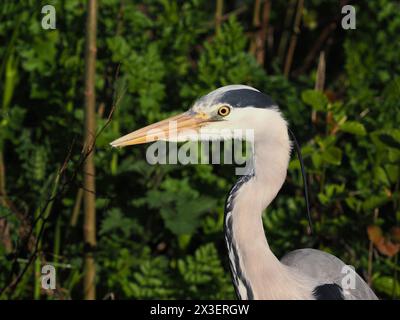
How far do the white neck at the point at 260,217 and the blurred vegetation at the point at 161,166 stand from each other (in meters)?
0.71

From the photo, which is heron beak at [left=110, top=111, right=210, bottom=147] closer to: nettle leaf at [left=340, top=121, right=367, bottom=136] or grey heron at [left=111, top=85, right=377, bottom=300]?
grey heron at [left=111, top=85, right=377, bottom=300]

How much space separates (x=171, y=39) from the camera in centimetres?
371

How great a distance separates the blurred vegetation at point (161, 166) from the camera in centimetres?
321

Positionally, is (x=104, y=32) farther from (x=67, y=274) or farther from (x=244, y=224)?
(x=244, y=224)

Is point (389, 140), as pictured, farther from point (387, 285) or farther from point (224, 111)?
point (224, 111)

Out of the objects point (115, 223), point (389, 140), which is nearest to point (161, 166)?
point (115, 223)

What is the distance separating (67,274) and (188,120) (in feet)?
3.92

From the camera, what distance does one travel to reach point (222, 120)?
7.98 feet

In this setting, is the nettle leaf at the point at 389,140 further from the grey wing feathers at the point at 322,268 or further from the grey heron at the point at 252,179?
the grey heron at the point at 252,179

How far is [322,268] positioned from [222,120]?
576mm

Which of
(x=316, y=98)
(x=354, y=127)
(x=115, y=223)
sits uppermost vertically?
(x=316, y=98)

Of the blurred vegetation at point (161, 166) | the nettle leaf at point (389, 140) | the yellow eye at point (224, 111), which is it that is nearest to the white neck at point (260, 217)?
the yellow eye at point (224, 111)

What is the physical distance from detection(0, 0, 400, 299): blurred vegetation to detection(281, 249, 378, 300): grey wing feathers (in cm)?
47

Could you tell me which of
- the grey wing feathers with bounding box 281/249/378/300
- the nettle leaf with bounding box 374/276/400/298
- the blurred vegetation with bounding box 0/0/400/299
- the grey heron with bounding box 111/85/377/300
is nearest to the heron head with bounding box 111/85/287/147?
the grey heron with bounding box 111/85/377/300
